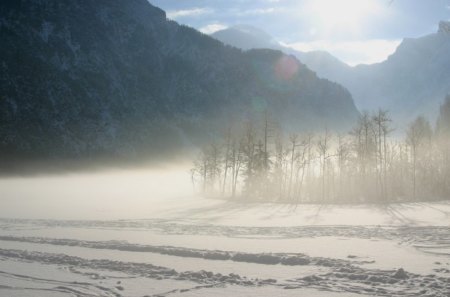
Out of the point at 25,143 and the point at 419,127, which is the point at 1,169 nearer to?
the point at 25,143

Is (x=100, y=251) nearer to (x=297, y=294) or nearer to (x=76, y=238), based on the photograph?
(x=76, y=238)

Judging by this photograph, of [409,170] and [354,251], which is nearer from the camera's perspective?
[354,251]

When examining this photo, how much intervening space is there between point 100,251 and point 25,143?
191 metres

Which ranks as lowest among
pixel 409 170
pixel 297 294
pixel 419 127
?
pixel 297 294

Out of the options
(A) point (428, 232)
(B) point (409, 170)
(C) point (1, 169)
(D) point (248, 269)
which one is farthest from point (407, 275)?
(C) point (1, 169)

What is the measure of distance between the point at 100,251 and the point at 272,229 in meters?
11.6

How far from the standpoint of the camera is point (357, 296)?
45.3 feet

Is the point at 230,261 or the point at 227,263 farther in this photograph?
the point at 230,261

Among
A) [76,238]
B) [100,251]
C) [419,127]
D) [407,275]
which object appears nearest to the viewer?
[407,275]

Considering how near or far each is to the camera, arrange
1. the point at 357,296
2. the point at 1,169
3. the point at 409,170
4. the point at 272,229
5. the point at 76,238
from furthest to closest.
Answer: the point at 1,169, the point at 409,170, the point at 272,229, the point at 76,238, the point at 357,296

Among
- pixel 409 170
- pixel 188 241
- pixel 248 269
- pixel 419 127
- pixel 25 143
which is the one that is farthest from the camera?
pixel 25 143

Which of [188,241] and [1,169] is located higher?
[1,169]

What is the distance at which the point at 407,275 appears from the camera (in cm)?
1565

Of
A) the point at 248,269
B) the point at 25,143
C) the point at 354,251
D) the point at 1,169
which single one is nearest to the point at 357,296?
the point at 248,269
